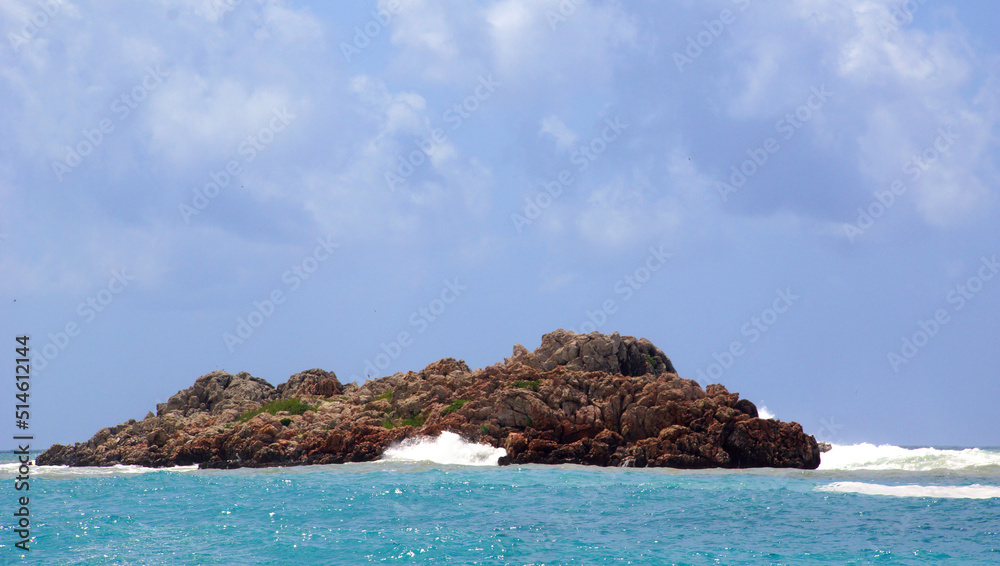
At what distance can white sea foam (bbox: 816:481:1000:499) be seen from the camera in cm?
3575

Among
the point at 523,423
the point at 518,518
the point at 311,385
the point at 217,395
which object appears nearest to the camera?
the point at 518,518

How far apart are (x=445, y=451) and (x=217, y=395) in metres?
39.8

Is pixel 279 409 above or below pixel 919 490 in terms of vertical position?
above

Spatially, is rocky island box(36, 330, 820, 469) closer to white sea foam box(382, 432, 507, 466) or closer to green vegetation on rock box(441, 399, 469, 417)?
green vegetation on rock box(441, 399, 469, 417)

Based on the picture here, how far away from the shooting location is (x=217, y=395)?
8569 cm

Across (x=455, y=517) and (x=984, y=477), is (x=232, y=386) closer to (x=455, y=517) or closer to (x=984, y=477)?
(x=455, y=517)

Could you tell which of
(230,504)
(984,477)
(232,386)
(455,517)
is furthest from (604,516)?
(232,386)

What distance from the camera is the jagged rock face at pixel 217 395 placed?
83562 millimetres

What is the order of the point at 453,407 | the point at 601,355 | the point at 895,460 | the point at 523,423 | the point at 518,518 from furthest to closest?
the point at 601,355
the point at 453,407
the point at 895,460
the point at 523,423
the point at 518,518

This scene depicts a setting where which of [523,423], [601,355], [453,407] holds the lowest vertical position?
[523,423]

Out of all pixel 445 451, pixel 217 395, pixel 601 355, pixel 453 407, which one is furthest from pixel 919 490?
pixel 217 395

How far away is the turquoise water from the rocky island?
21.1 ft

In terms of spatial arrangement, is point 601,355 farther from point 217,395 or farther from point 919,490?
point 217,395

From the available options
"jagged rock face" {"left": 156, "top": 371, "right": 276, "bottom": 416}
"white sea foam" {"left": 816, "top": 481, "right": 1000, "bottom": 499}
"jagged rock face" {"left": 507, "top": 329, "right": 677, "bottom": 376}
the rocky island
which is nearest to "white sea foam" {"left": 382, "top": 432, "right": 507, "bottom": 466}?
the rocky island
